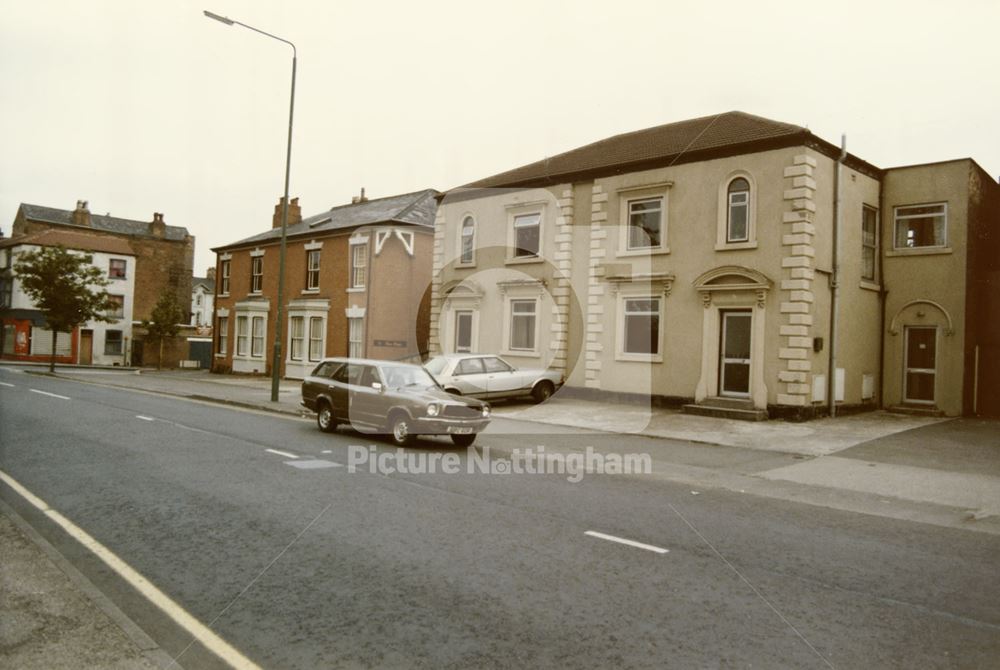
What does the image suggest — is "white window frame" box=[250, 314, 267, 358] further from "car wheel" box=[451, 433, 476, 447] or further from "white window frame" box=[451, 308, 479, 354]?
"car wheel" box=[451, 433, 476, 447]

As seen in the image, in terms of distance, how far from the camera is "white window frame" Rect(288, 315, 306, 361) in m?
32.6

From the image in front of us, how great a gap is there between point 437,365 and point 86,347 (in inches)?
1835

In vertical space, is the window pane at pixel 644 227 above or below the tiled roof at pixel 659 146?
below

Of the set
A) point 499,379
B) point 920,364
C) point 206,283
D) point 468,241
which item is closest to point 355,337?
point 468,241

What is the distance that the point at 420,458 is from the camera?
11.7 meters

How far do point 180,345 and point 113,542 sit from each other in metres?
52.2

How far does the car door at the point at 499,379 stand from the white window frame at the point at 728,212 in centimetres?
686

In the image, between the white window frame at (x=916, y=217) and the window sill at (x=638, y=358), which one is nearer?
the white window frame at (x=916, y=217)

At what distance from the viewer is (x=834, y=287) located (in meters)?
18.5

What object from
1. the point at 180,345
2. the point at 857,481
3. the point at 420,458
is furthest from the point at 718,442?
the point at 180,345

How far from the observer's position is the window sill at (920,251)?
19.5 metres

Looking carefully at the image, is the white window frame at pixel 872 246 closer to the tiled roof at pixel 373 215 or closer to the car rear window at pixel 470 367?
the car rear window at pixel 470 367

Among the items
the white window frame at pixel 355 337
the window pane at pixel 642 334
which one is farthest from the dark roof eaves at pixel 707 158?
the white window frame at pixel 355 337

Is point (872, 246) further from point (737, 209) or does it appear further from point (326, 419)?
point (326, 419)
